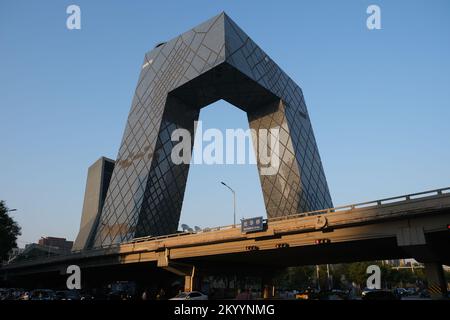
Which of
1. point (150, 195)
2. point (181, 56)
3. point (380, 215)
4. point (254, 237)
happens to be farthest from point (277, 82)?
point (380, 215)

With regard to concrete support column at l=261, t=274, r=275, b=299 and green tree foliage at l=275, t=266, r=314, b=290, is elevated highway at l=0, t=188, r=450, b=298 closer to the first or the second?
concrete support column at l=261, t=274, r=275, b=299

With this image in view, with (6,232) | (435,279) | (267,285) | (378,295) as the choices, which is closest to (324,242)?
(378,295)

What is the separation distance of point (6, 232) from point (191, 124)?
40.8m

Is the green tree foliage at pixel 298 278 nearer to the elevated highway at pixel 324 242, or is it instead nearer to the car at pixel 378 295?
the elevated highway at pixel 324 242

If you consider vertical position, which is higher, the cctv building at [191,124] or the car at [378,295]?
the cctv building at [191,124]

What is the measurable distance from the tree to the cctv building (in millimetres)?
15978

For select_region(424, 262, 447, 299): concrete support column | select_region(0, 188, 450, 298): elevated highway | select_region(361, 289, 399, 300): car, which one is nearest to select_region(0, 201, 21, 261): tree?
select_region(0, 188, 450, 298): elevated highway

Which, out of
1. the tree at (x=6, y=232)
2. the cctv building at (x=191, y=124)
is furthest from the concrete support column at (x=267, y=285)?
the tree at (x=6, y=232)

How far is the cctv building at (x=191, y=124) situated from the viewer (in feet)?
238

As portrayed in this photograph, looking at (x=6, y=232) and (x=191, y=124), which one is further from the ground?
(x=191, y=124)

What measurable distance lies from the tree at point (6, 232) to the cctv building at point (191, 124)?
52.4ft

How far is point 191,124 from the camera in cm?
8400

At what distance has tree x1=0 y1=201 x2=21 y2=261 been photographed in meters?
59.6

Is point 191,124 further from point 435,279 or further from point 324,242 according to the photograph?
point 435,279
